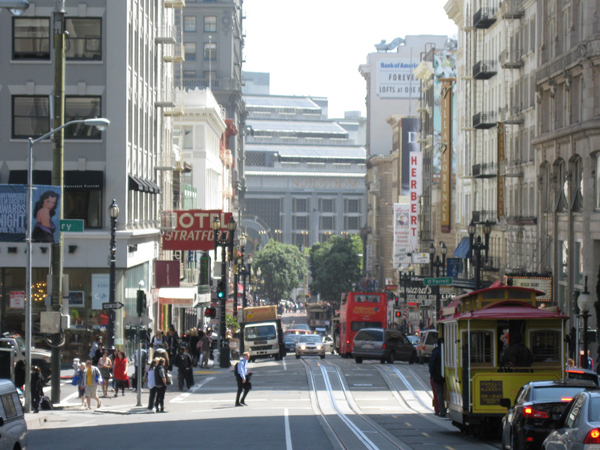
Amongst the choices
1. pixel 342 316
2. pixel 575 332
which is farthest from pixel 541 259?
pixel 342 316

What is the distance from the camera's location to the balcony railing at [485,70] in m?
64.6

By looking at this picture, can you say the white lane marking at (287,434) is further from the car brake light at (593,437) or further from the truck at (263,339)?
the truck at (263,339)

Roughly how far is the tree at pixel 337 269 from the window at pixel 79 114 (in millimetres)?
92135

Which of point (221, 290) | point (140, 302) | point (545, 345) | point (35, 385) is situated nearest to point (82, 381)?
point (35, 385)

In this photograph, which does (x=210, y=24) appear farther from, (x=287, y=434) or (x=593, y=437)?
(x=593, y=437)

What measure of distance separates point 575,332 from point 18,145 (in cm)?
2484

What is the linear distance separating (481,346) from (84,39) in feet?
88.5

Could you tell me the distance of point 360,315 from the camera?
56.6 metres

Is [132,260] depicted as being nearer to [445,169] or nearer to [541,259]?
[541,259]

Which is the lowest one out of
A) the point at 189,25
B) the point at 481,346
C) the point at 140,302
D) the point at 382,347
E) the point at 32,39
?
the point at 382,347

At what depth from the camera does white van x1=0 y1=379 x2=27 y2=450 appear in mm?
15045

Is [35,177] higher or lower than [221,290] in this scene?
higher

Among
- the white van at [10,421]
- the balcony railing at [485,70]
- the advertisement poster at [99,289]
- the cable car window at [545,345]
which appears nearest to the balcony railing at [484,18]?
the balcony railing at [485,70]

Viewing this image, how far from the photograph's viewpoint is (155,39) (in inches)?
2094
